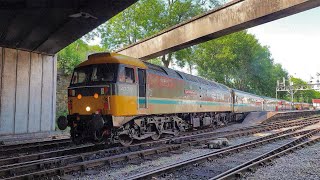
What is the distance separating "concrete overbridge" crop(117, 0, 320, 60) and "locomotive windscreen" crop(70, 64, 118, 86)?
3.75 metres

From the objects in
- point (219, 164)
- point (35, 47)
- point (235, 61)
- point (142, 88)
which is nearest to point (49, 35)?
point (35, 47)

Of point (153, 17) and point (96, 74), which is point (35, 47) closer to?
point (96, 74)

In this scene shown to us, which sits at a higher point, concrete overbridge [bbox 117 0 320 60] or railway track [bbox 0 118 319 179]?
concrete overbridge [bbox 117 0 320 60]

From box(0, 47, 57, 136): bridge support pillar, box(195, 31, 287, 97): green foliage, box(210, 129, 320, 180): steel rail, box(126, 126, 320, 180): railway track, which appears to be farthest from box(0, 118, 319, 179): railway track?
box(195, 31, 287, 97): green foliage

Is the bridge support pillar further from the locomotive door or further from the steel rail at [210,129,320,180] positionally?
the steel rail at [210,129,320,180]

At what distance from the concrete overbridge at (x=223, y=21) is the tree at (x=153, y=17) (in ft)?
53.9

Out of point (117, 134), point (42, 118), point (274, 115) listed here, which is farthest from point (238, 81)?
point (117, 134)

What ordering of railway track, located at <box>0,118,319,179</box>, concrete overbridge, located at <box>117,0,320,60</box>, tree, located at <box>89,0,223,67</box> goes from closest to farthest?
railway track, located at <box>0,118,319,179</box>, concrete overbridge, located at <box>117,0,320,60</box>, tree, located at <box>89,0,223,67</box>

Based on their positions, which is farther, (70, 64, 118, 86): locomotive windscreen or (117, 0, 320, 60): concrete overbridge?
(70, 64, 118, 86): locomotive windscreen

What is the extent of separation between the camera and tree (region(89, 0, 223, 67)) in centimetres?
3039

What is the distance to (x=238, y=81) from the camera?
51125 mm

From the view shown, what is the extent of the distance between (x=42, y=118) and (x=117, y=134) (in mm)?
7550

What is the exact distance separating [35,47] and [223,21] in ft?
31.4

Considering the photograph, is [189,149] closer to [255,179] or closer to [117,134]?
[117,134]
